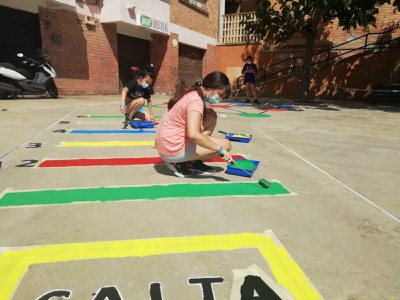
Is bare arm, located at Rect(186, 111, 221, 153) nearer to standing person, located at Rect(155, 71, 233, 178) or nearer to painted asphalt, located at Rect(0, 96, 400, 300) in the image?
Result: standing person, located at Rect(155, 71, 233, 178)

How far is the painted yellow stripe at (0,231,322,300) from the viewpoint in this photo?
1633mm

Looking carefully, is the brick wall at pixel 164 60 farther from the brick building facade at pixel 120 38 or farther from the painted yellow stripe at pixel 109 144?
the painted yellow stripe at pixel 109 144

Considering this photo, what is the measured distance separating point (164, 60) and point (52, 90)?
6741 mm

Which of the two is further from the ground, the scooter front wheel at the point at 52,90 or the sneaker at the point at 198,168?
Answer: the scooter front wheel at the point at 52,90

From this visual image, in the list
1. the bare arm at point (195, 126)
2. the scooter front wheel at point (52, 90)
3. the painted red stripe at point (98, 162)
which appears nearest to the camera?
the bare arm at point (195, 126)

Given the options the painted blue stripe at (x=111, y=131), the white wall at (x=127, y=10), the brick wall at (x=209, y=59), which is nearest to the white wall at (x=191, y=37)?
the brick wall at (x=209, y=59)

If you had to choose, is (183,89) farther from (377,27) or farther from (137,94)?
(377,27)

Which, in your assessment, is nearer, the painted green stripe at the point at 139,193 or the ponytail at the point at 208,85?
the painted green stripe at the point at 139,193

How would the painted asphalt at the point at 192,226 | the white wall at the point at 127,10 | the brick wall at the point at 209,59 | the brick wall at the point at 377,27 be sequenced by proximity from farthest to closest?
1. the brick wall at the point at 209,59
2. the brick wall at the point at 377,27
3. the white wall at the point at 127,10
4. the painted asphalt at the point at 192,226

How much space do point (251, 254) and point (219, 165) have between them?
1.95 metres

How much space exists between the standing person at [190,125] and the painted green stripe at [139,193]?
316 millimetres

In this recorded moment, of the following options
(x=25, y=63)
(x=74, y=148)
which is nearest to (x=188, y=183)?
(x=74, y=148)

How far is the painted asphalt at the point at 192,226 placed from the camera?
5.34ft

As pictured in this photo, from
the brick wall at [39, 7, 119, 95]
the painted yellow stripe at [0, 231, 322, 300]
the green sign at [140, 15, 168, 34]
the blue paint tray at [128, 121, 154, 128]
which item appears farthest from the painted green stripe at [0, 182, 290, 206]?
the green sign at [140, 15, 168, 34]
